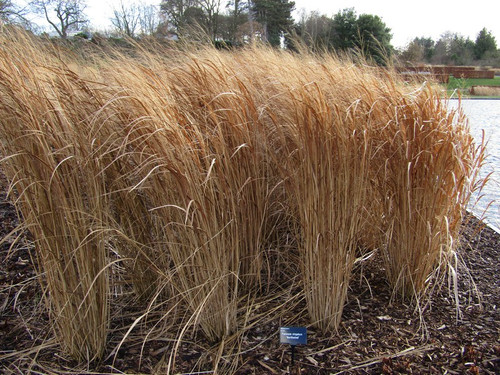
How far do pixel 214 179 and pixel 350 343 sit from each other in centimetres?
94

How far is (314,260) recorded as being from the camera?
1.81 meters

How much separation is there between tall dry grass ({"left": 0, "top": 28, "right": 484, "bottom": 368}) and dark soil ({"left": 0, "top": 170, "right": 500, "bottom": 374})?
9 centimetres

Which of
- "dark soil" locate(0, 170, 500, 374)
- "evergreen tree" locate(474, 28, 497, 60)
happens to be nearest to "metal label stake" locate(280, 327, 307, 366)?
"dark soil" locate(0, 170, 500, 374)

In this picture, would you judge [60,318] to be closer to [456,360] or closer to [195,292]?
[195,292]

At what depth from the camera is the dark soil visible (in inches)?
66.2

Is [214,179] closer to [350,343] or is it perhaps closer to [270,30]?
[350,343]

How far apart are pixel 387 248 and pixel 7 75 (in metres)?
1.88

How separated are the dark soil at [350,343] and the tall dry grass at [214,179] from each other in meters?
0.09

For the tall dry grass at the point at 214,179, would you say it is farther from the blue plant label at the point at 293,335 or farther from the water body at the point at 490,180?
the water body at the point at 490,180

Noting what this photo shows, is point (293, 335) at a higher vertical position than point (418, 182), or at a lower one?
lower

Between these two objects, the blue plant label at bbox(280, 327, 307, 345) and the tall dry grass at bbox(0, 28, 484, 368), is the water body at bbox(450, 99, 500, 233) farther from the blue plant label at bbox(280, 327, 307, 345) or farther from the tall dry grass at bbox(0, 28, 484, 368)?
the blue plant label at bbox(280, 327, 307, 345)

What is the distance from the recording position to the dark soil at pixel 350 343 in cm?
168

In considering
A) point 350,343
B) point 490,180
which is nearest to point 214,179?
point 350,343

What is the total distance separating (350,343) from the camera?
5.94 feet
